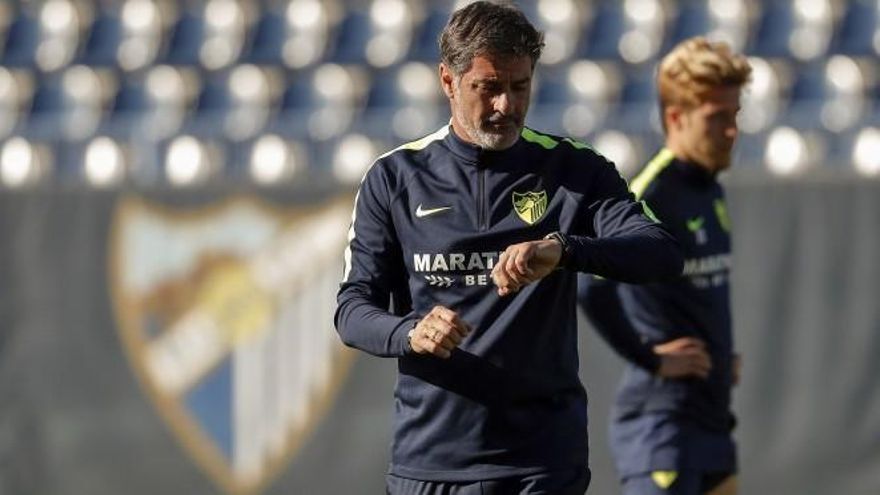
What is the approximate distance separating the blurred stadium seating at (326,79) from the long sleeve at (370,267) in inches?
200

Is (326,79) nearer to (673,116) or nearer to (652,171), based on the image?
(673,116)

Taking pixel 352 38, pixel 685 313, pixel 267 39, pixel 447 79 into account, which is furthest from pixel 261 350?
pixel 447 79

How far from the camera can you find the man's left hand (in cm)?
386

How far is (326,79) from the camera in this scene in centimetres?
1206

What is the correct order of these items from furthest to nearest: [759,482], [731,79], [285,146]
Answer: [285,146] < [759,482] < [731,79]

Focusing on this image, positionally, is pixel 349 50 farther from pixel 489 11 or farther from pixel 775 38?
pixel 489 11

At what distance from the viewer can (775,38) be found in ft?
38.1

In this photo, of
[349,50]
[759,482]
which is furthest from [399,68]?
[759,482]

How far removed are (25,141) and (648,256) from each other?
752cm

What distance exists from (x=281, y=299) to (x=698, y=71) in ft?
12.2

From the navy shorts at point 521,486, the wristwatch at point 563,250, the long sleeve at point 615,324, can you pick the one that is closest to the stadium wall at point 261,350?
the long sleeve at point 615,324

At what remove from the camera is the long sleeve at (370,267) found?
4305 mm

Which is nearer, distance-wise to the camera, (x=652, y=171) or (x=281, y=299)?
(x=652, y=171)

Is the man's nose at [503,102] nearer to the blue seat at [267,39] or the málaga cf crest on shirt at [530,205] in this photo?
the málaga cf crest on shirt at [530,205]
